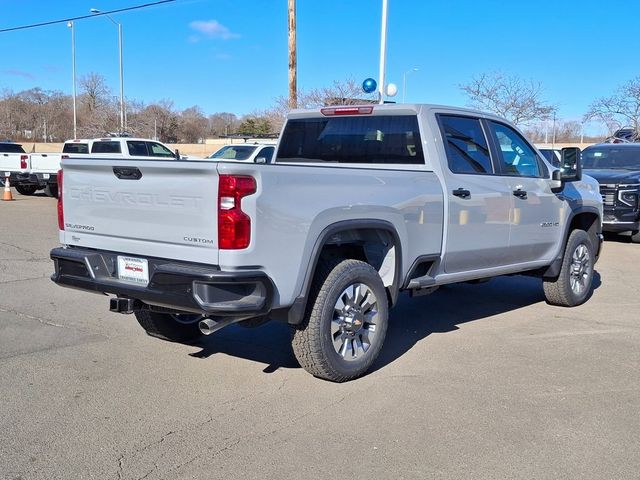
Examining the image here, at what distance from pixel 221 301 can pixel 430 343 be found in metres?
2.56

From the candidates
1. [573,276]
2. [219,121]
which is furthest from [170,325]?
[219,121]

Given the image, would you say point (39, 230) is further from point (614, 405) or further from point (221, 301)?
point (614, 405)

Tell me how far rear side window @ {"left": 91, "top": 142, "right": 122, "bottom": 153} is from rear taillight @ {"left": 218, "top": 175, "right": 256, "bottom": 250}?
1622cm

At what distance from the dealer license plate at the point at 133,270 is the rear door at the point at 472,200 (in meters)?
2.52

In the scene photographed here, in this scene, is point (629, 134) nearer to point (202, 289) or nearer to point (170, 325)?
point (170, 325)

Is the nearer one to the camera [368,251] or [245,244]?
[245,244]

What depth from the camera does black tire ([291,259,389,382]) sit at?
448 centimetres

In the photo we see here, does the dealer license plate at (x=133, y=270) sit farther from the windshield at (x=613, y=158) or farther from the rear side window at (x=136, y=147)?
the rear side window at (x=136, y=147)

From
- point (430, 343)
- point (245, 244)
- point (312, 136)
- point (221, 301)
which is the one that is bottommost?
point (430, 343)

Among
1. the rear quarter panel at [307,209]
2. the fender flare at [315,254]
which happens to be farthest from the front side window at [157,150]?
the fender flare at [315,254]

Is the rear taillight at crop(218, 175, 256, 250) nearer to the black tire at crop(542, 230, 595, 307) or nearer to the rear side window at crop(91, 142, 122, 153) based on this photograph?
the black tire at crop(542, 230, 595, 307)

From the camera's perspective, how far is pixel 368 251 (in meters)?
5.17

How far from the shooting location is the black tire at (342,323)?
4477 millimetres

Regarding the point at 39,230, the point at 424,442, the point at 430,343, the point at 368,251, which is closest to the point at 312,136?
the point at 368,251
